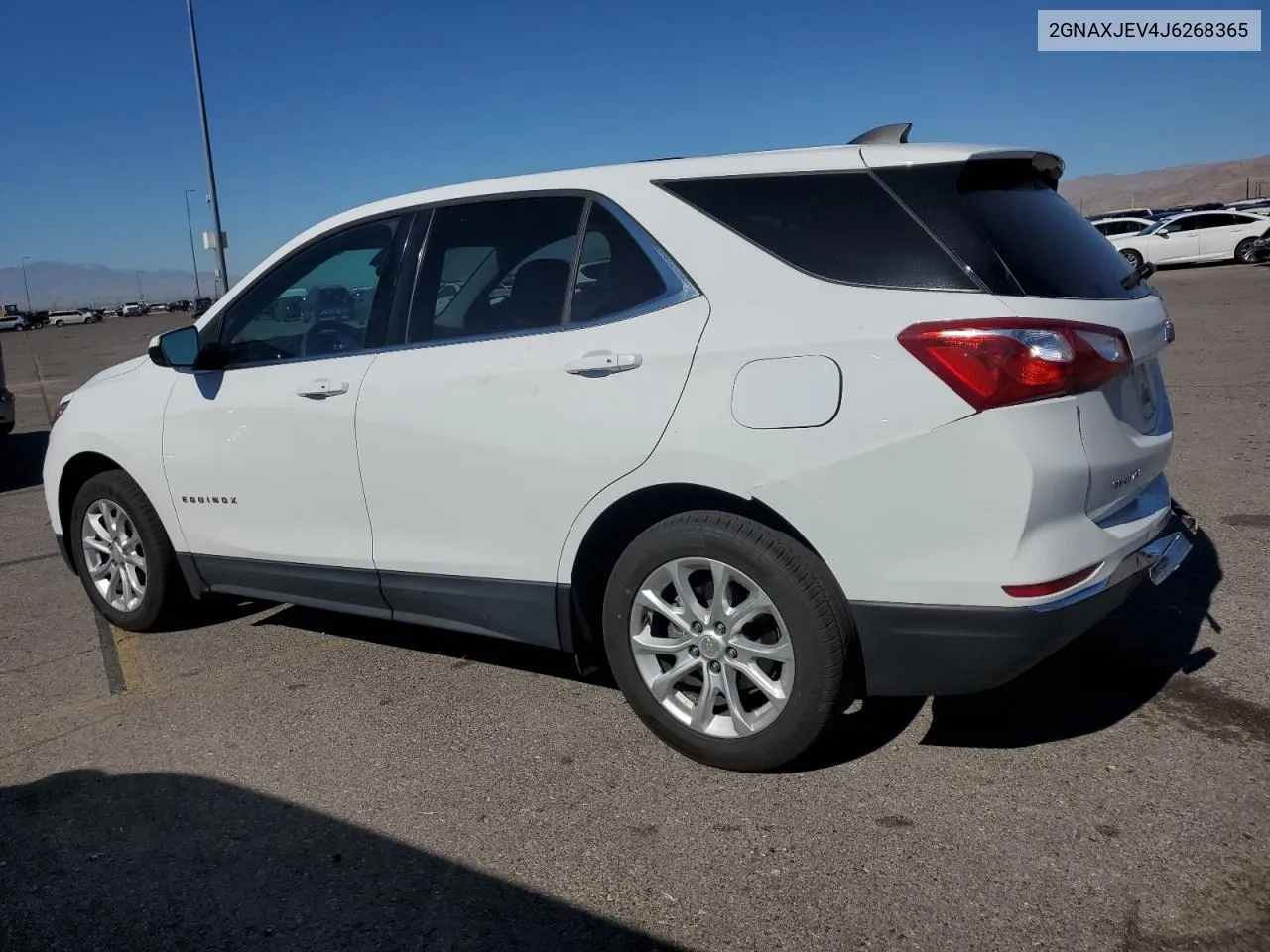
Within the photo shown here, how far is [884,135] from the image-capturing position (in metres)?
3.50

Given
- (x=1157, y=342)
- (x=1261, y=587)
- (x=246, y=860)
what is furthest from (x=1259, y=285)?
(x=246, y=860)

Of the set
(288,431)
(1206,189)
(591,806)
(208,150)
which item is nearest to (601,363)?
(591,806)

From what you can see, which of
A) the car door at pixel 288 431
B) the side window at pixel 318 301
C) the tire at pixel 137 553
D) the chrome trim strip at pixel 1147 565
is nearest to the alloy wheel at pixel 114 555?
the tire at pixel 137 553

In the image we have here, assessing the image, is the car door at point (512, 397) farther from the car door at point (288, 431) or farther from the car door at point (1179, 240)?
the car door at point (1179, 240)

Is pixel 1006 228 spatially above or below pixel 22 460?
above

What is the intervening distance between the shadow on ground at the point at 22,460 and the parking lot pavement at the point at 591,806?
5607mm

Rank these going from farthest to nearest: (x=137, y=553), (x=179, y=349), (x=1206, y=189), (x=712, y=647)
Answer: (x=1206, y=189) < (x=137, y=553) < (x=179, y=349) < (x=712, y=647)

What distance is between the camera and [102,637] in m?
5.13

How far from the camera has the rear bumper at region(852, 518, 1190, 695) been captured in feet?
9.61

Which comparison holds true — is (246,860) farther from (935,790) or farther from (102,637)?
(102,637)

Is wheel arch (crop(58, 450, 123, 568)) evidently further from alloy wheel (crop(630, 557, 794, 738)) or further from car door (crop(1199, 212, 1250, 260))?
car door (crop(1199, 212, 1250, 260))

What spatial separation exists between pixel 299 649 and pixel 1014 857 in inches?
123

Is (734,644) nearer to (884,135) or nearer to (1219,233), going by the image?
(884,135)

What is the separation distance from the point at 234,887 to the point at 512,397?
1.63 meters
